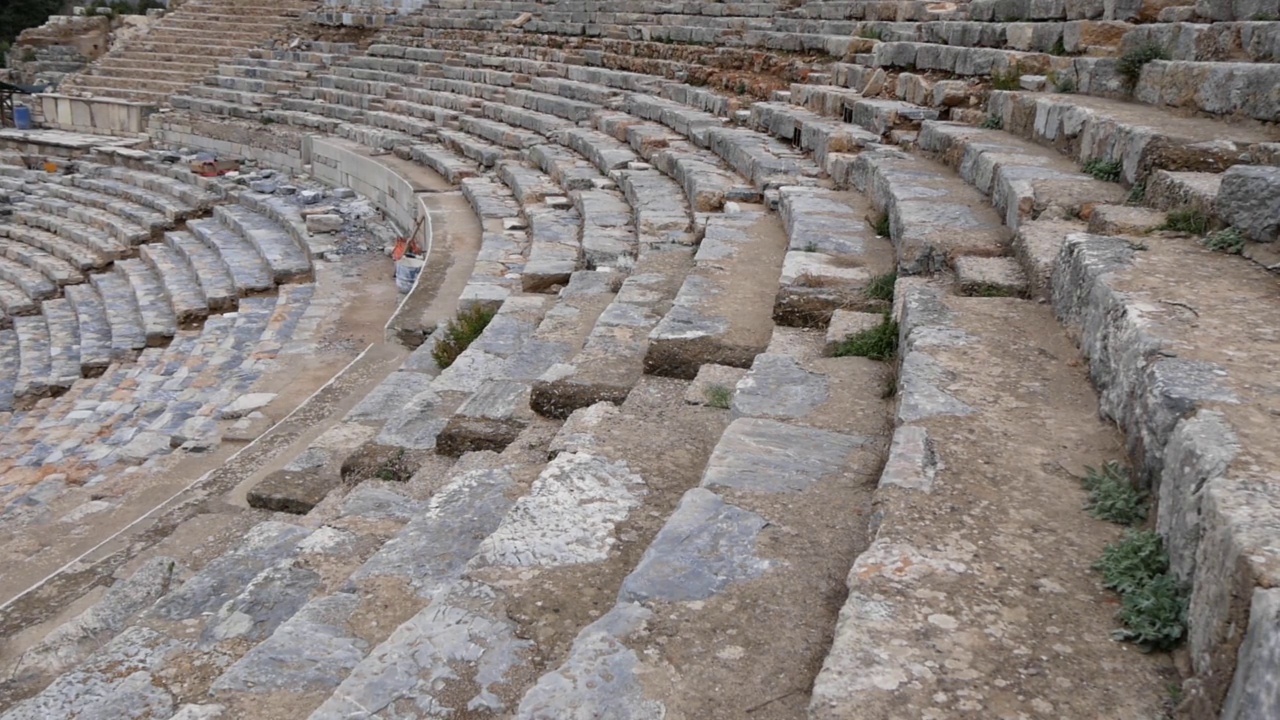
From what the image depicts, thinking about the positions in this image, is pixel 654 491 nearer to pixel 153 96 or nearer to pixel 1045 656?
pixel 1045 656

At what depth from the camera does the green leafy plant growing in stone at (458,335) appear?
19.9 feet

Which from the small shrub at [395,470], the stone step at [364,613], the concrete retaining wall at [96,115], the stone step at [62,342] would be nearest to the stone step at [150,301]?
the stone step at [62,342]

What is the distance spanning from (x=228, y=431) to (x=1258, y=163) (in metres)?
5.68

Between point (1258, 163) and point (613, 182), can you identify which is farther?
point (613, 182)

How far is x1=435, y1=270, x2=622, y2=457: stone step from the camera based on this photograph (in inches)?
169

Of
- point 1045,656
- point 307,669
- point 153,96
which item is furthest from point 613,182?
point 153,96

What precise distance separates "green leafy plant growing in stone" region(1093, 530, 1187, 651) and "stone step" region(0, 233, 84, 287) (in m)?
12.9

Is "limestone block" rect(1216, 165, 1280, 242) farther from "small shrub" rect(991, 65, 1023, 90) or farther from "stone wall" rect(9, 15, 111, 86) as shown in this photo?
"stone wall" rect(9, 15, 111, 86)

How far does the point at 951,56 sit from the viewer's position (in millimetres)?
8797

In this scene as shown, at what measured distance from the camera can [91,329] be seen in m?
10.7

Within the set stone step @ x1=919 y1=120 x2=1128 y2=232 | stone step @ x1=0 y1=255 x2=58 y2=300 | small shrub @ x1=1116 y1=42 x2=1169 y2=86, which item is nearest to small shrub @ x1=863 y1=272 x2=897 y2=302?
stone step @ x1=919 y1=120 x2=1128 y2=232

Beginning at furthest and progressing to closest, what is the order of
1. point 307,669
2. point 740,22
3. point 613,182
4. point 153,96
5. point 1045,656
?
1. point 153,96
2. point 740,22
3. point 613,182
4. point 307,669
5. point 1045,656

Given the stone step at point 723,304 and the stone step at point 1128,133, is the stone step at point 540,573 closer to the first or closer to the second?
the stone step at point 723,304

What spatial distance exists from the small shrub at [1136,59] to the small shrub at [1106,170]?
1721 millimetres
